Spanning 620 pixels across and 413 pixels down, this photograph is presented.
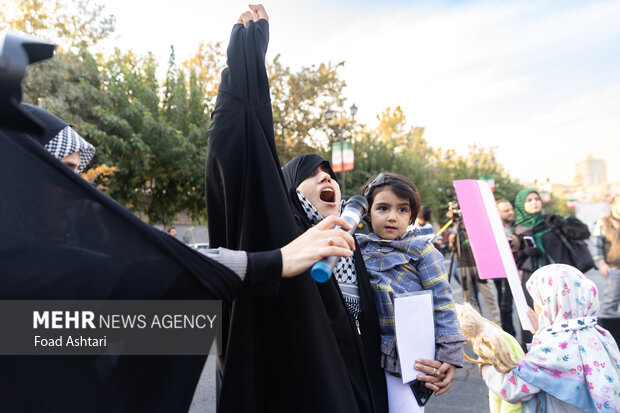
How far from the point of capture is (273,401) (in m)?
1.22

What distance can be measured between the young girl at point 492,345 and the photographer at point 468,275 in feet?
12.6

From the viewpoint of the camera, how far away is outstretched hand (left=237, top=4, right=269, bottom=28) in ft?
4.36

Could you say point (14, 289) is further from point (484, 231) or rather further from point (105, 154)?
point (105, 154)

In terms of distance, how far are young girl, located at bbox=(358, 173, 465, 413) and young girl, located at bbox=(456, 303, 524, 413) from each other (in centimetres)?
25

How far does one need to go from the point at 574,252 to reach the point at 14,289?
576 cm

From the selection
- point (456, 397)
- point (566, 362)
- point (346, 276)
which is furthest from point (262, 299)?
point (456, 397)

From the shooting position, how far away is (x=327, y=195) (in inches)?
68.4

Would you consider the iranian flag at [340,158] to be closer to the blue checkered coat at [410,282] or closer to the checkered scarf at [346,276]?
the blue checkered coat at [410,282]

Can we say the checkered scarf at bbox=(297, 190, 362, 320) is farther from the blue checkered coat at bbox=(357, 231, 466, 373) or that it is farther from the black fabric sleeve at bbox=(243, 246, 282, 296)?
the black fabric sleeve at bbox=(243, 246, 282, 296)

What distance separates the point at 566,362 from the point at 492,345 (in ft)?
1.03

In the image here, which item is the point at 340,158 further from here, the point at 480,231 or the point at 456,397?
the point at 480,231

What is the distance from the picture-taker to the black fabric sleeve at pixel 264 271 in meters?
1.01

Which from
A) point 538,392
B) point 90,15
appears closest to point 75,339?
point 538,392

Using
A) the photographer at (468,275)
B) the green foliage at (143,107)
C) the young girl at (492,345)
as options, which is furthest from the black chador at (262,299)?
the green foliage at (143,107)
